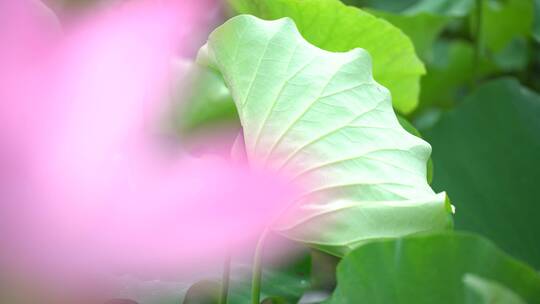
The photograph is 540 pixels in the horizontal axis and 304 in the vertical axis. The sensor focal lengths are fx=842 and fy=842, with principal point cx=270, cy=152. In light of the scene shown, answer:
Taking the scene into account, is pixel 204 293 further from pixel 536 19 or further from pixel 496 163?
pixel 536 19

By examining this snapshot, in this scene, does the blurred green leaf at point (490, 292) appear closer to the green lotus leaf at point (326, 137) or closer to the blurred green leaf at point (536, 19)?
the green lotus leaf at point (326, 137)

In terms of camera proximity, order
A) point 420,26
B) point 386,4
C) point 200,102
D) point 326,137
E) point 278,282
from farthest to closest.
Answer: point 386,4
point 420,26
point 200,102
point 278,282
point 326,137

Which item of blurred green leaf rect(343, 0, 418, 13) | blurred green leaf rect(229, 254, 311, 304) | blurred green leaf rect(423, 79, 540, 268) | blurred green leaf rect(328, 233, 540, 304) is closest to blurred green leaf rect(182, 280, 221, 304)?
blurred green leaf rect(229, 254, 311, 304)

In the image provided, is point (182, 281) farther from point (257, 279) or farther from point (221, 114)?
point (221, 114)

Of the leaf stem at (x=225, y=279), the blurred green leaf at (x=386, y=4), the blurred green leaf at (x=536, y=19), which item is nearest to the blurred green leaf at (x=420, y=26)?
the blurred green leaf at (x=536, y=19)

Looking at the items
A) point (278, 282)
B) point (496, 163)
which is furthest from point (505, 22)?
point (278, 282)

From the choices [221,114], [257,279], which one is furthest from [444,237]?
[221,114]
